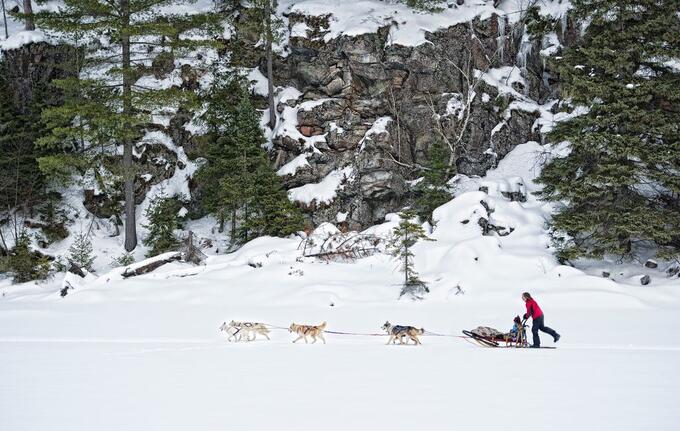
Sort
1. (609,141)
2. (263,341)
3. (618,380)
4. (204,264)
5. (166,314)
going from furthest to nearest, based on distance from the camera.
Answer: (204,264) < (609,141) < (166,314) < (263,341) < (618,380)

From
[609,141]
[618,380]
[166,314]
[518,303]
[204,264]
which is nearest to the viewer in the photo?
[618,380]

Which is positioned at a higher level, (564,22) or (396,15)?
(396,15)

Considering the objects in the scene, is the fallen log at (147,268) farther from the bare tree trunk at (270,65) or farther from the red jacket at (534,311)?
the red jacket at (534,311)

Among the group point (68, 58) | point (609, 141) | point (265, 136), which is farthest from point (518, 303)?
point (68, 58)

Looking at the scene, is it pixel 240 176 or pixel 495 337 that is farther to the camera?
pixel 240 176

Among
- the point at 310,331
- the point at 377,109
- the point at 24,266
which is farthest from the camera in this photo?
the point at 377,109

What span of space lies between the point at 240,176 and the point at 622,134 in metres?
16.3

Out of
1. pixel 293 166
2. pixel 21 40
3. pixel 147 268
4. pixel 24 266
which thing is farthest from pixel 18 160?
pixel 293 166

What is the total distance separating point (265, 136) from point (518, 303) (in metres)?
17.2

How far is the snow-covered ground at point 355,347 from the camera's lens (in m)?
5.34

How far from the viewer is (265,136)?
2739cm

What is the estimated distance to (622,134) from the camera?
A: 17.4 meters

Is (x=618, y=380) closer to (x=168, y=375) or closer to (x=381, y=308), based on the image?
(x=168, y=375)

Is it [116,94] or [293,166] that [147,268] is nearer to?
[116,94]
